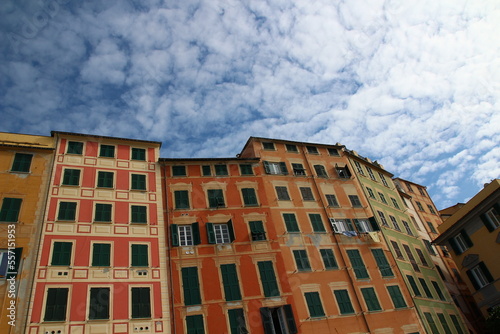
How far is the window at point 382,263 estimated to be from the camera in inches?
1314

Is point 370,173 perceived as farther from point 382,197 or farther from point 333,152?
point 333,152

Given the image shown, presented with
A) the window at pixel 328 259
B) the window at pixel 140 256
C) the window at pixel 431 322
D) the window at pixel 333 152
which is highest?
the window at pixel 333 152

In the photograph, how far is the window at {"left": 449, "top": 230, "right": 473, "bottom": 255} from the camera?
37.4m

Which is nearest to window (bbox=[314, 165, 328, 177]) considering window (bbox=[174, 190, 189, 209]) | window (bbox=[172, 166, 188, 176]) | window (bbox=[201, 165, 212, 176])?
window (bbox=[201, 165, 212, 176])

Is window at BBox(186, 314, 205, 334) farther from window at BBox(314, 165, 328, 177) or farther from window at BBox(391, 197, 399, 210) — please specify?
window at BBox(391, 197, 399, 210)

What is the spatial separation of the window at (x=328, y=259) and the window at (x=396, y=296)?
5.11m

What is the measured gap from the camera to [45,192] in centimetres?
2822

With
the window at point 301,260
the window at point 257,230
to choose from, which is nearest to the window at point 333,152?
the window at point 301,260

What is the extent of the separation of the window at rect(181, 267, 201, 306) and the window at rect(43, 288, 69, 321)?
7747mm

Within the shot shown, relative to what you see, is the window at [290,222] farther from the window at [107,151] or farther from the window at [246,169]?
the window at [107,151]

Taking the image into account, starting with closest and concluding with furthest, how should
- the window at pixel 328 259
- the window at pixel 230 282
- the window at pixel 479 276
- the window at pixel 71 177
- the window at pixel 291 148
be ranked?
the window at pixel 230 282
the window at pixel 71 177
the window at pixel 328 259
the window at pixel 479 276
the window at pixel 291 148

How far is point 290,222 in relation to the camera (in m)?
33.8

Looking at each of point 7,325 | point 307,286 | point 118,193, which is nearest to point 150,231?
point 118,193

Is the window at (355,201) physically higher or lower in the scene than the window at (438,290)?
higher
